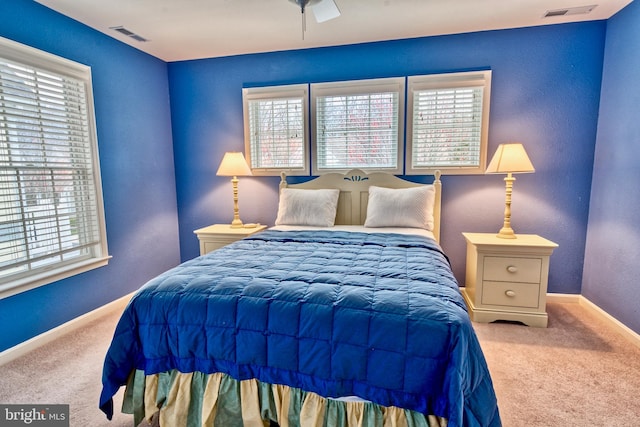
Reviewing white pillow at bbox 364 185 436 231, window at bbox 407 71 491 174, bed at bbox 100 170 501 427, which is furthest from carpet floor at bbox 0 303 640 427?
window at bbox 407 71 491 174

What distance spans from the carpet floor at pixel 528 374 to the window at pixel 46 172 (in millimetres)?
560

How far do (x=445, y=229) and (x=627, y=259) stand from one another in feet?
4.33

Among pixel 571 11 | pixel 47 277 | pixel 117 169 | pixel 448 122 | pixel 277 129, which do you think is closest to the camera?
pixel 47 277

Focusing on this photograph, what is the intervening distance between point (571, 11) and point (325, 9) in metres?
2.01

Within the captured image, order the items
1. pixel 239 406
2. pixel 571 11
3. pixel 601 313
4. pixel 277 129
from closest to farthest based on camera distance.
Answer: pixel 239 406
pixel 571 11
pixel 601 313
pixel 277 129

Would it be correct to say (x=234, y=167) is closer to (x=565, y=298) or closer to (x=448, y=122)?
(x=448, y=122)

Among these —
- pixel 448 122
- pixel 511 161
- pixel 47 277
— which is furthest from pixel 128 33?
pixel 511 161

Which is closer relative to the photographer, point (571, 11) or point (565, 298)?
point (571, 11)

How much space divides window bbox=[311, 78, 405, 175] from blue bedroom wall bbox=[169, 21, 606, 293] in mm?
141

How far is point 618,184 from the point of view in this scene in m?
2.52

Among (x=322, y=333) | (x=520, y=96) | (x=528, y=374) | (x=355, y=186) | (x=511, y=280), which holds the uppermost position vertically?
(x=520, y=96)

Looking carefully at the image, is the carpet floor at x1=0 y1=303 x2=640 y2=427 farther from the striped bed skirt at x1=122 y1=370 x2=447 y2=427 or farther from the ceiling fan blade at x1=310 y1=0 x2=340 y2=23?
the ceiling fan blade at x1=310 y1=0 x2=340 y2=23

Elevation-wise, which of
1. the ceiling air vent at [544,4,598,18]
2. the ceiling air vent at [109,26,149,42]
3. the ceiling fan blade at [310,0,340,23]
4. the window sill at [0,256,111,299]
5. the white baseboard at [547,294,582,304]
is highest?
the ceiling air vent at [544,4,598,18]

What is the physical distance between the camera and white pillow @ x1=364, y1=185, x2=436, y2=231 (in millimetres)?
2844
